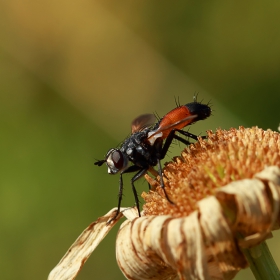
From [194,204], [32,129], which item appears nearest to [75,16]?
[32,129]

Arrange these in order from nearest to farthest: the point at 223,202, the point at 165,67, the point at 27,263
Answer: the point at 223,202, the point at 27,263, the point at 165,67

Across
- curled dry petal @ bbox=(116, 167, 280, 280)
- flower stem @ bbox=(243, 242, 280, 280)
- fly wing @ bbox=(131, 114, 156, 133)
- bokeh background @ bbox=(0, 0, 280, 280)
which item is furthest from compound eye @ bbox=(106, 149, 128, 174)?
bokeh background @ bbox=(0, 0, 280, 280)

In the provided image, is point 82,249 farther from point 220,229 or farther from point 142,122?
point 220,229

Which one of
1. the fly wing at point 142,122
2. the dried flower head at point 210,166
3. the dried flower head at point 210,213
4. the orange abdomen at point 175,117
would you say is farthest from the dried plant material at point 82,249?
the fly wing at point 142,122

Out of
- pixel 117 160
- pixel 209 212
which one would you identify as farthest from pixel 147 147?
pixel 209 212

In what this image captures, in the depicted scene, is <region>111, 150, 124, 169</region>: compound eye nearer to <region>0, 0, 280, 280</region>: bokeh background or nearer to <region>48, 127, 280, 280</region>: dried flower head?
<region>48, 127, 280, 280</region>: dried flower head

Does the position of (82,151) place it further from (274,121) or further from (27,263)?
(274,121)

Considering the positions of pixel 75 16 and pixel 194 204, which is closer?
pixel 194 204

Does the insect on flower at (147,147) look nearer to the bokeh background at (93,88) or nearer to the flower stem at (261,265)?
the flower stem at (261,265)
